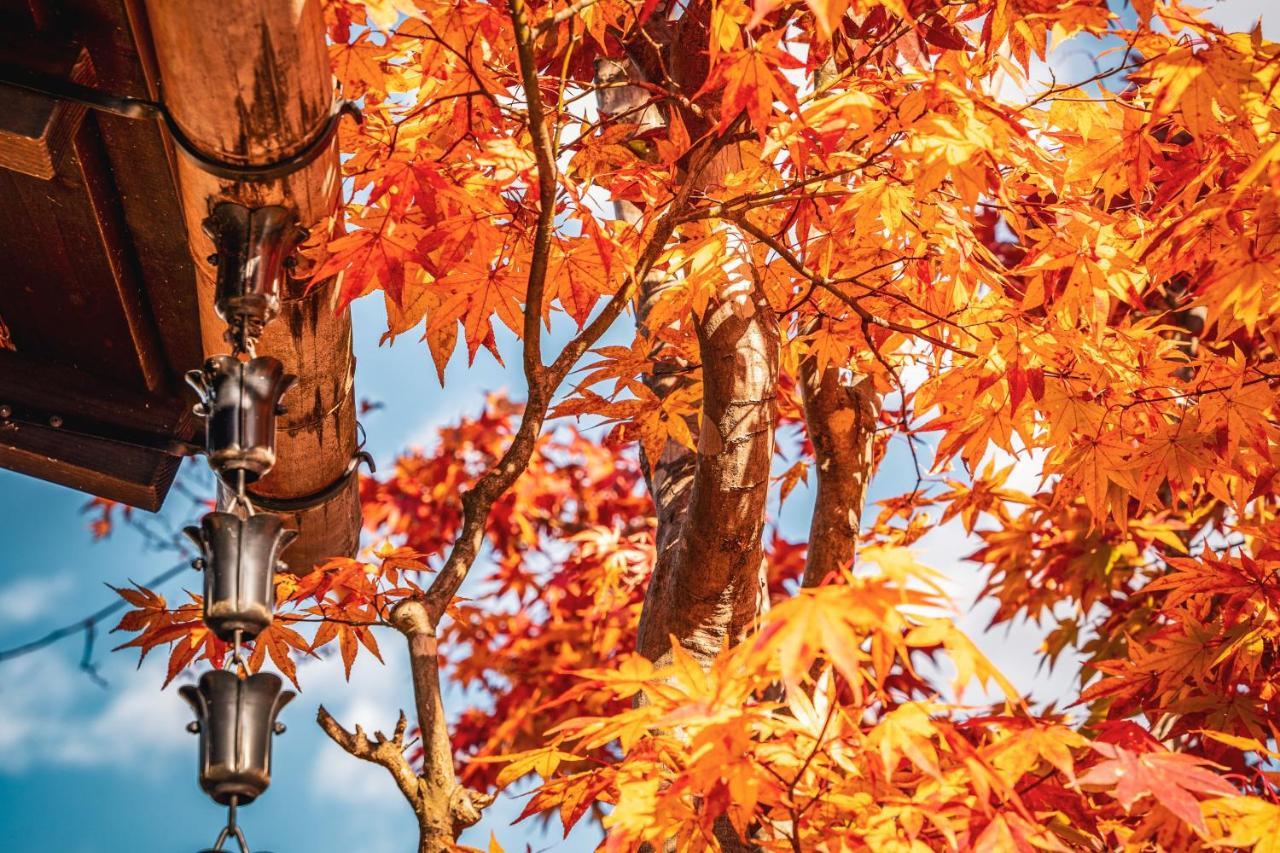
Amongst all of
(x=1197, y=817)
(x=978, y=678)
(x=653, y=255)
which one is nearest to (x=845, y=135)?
(x=653, y=255)

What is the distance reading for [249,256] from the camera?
1594mm

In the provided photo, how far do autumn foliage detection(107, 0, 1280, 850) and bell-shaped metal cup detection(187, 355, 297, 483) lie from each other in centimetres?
40

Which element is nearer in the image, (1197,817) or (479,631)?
(1197,817)

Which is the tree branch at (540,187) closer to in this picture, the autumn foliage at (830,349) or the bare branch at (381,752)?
the autumn foliage at (830,349)

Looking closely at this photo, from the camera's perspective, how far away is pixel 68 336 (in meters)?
2.41

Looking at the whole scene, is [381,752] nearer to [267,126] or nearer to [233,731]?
[233,731]

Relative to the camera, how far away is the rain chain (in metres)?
1.25

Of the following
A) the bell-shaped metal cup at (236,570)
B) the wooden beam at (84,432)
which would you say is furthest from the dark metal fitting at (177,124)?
the wooden beam at (84,432)

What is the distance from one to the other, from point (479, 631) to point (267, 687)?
5.03m

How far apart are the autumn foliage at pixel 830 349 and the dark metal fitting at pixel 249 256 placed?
16 cm

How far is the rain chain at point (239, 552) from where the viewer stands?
49.0 inches

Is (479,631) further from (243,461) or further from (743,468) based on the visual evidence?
(243,461)

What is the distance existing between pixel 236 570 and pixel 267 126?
67cm

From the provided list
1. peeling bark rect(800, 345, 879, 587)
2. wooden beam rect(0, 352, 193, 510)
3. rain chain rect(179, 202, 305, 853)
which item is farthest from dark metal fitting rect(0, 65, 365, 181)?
peeling bark rect(800, 345, 879, 587)
